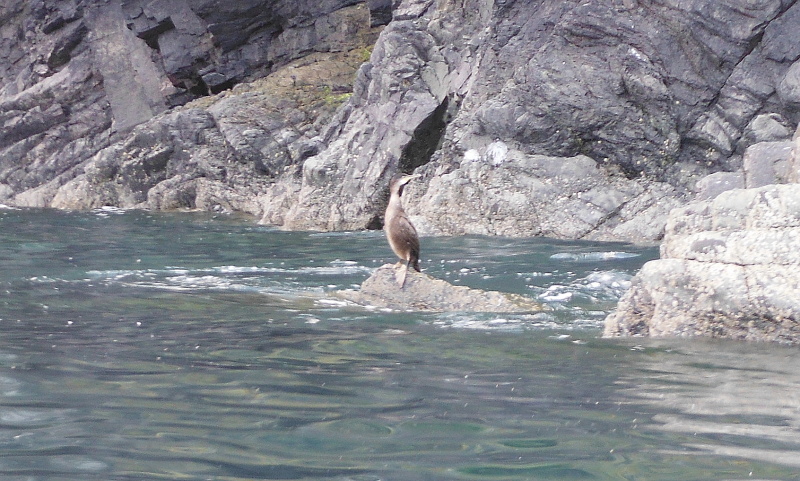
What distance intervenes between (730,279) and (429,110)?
1340cm

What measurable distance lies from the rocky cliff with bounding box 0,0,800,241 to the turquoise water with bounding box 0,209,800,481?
22.6 feet

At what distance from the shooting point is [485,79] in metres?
19.8

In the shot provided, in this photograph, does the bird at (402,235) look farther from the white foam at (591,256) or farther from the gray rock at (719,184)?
the white foam at (591,256)

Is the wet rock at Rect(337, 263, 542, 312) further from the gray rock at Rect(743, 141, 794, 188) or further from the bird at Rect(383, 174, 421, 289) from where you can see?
the gray rock at Rect(743, 141, 794, 188)

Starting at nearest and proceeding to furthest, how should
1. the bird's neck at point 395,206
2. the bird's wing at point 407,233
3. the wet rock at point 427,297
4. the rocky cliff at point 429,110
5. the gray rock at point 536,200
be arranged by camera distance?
the wet rock at point 427,297, the bird's wing at point 407,233, the bird's neck at point 395,206, the gray rock at point 536,200, the rocky cliff at point 429,110

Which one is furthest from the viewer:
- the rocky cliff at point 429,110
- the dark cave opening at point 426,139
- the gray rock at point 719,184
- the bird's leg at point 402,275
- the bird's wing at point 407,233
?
the dark cave opening at point 426,139

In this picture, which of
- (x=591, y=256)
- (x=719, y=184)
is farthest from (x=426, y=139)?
(x=719, y=184)

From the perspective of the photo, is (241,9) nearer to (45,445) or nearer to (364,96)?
(364,96)

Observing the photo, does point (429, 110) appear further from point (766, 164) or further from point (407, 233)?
point (407, 233)

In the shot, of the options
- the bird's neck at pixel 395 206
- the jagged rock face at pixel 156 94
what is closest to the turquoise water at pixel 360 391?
the bird's neck at pixel 395 206

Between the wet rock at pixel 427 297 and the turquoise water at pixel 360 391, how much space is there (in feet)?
0.97

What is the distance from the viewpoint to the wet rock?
916 centimetres

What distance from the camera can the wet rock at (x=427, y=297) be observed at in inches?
360

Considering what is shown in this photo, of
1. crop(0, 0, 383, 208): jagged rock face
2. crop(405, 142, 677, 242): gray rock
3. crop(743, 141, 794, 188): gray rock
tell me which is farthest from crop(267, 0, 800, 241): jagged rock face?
crop(743, 141, 794, 188): gray rock
